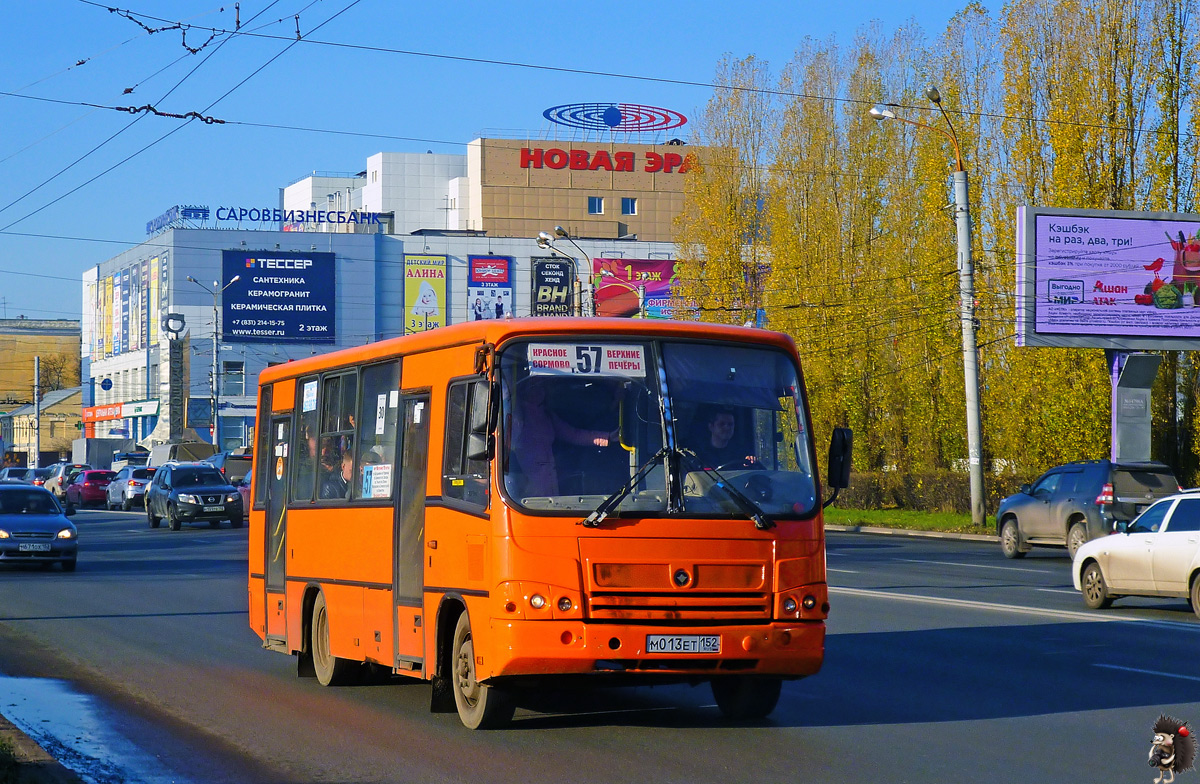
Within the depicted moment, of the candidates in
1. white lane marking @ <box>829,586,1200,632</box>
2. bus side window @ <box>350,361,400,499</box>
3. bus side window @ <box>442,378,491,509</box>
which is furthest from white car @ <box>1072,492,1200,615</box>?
bus side window @ <box>442,378,491,509</box>

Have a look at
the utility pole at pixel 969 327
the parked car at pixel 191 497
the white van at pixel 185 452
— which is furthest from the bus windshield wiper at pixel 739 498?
the white van at pixel 185 452

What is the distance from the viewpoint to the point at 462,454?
9305 millimetres

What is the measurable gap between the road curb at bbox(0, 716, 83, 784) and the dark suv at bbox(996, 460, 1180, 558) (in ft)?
63.3

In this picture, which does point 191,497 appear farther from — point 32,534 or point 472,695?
point 472,695

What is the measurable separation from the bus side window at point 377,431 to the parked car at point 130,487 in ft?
156

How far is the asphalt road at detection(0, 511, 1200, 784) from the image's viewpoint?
805 centimetres

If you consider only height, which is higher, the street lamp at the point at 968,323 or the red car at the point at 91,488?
the street lamp at the point at 968,323

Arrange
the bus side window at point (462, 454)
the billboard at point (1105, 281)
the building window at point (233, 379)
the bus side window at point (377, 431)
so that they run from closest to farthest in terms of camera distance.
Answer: the bus side window at point (462, 454)
the bus side window at point (377, 431)
the billboard at point (1105, 281)
the building window at point (233, 379)

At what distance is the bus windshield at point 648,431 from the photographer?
8750mm

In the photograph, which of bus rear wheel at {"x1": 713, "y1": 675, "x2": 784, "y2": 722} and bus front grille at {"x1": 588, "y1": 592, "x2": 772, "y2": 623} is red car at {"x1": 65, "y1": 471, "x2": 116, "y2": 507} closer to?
bus rear wheel at {"x1": 713, "y1": 675, "x2": 784, "y2": 722}

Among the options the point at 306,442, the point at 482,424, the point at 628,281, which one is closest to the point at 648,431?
the point at 482,424

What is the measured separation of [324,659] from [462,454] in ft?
10.1

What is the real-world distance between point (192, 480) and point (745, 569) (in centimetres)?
3484

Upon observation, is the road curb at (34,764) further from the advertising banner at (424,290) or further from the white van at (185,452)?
the advertising banner at (424,290)
